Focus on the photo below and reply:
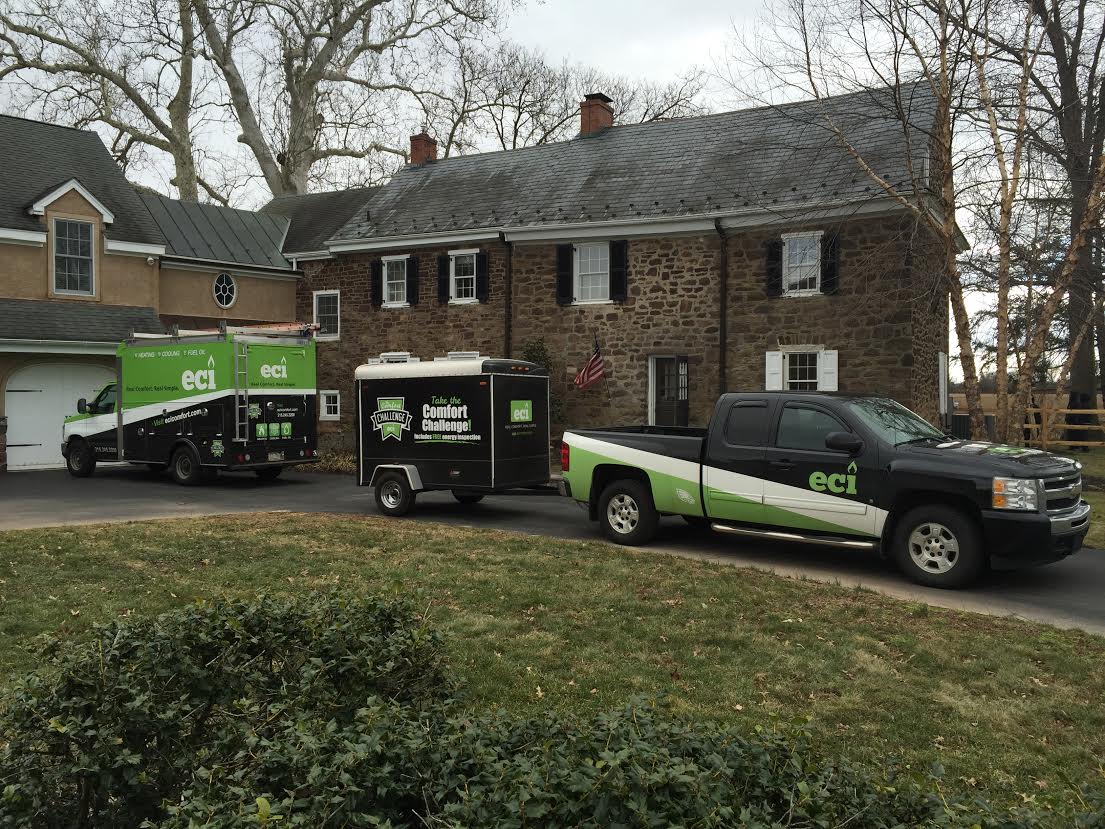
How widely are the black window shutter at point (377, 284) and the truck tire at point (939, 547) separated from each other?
60.1 ft

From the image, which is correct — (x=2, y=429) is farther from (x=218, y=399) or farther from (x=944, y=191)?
(x=944, y=191)

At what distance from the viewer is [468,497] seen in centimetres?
1476

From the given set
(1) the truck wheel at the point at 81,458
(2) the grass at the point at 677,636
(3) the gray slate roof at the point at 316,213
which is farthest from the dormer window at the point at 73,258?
A: (2) the grass at the point at 677,636

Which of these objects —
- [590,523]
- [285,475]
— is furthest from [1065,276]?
[285,475]

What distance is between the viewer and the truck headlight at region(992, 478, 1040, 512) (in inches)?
328

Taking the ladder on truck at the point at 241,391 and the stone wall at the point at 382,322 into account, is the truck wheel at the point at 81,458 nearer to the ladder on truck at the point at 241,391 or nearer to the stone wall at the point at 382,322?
the ladder on truck at the point at 241,391

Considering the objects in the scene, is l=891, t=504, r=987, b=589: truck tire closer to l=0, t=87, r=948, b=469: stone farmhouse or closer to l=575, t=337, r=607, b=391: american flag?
l=0, t=87, r=948, b=469: stone farmhouse

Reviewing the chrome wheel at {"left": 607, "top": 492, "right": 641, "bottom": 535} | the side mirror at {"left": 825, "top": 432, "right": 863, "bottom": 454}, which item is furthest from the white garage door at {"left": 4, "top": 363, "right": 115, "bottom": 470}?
the side mirror at {"left": 825, "top": 432, "right": 863, "bottom": 454}

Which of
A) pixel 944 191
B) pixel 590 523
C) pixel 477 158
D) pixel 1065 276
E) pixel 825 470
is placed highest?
pixel 477 158

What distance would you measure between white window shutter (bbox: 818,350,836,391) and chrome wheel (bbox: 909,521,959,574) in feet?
33.5

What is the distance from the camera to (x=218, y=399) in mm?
16938

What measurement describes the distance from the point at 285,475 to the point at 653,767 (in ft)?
61.4

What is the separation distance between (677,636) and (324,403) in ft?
68.0

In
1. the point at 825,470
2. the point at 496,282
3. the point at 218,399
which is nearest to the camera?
the point at 825,470
